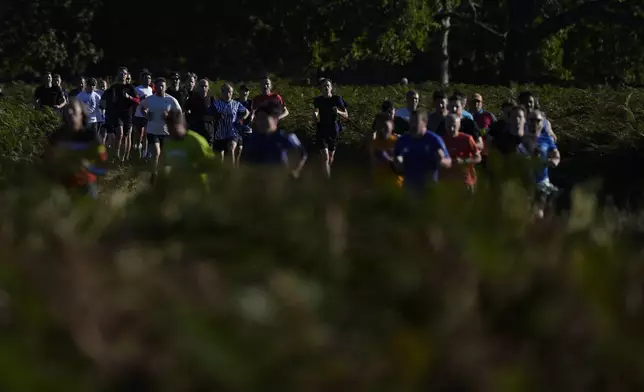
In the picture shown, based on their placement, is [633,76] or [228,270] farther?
[633,76]

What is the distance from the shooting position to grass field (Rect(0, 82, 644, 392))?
7.87 ft

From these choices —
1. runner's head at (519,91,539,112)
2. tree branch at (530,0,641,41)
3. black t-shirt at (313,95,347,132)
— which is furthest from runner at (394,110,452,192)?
tree branch at (530,0,641,41)

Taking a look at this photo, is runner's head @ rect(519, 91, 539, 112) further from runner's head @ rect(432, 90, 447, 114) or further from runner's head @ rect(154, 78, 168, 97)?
runner's head @ rect(154, 78, 168, 97)

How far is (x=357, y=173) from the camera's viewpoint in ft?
13.3

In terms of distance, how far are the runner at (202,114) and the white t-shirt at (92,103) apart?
324cm

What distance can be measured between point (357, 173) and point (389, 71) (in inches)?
1817

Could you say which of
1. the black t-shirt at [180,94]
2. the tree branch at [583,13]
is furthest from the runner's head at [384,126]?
the tree branch at [583,13]

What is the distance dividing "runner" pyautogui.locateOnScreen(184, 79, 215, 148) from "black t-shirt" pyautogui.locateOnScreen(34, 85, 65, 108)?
4.08 metres

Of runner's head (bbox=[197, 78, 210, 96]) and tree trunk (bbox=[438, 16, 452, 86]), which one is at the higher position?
runner's head (bbox=[197, 78, 210, 96])

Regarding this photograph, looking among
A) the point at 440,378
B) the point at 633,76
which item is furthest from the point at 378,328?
the point at 633,76

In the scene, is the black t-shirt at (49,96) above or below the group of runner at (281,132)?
below

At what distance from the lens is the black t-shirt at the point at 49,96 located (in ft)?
65.6

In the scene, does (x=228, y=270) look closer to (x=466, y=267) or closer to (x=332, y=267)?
(x=332, y=267)

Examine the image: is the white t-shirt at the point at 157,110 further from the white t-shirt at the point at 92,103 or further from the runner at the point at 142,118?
the white t-shirt at the point at 92,103
